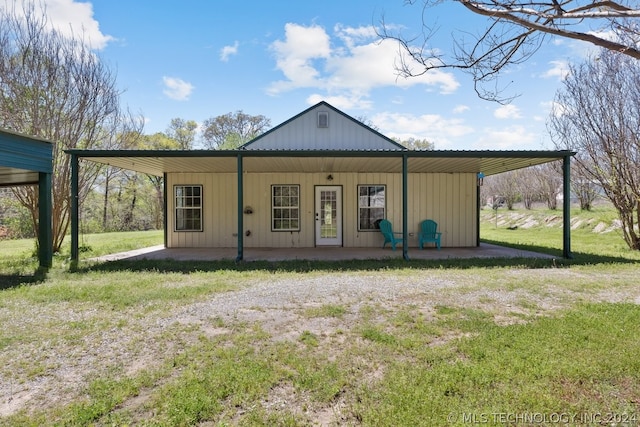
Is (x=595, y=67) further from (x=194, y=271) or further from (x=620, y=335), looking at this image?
(x=194, y=271)

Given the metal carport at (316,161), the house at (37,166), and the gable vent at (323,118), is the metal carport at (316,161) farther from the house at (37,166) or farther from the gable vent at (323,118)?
the gable vent at (323,118)

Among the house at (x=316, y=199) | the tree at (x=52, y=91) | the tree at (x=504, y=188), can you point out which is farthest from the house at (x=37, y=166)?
the tree at (x=504, y=188)

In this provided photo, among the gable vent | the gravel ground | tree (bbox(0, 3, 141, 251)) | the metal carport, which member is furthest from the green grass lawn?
the gable vent

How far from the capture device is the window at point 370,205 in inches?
409

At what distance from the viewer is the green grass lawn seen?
85.5 inches

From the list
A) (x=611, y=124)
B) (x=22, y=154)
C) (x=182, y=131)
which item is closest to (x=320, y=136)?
(x=22, y=154)

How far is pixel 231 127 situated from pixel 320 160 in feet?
82.2

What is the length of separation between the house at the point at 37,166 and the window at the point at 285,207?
5.28 m

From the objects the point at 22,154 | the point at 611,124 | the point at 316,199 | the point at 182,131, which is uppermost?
the point at 182,131

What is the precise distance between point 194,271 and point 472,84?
A: 5502 mm

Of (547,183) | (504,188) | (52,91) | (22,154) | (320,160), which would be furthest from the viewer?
(504,188)

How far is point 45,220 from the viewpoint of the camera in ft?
23.3

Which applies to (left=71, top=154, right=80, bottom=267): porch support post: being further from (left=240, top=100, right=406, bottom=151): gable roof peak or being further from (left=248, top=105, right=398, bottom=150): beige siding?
(left=248, top=105, right=398, bottom=150): beige siding

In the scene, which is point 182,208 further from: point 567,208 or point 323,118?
point 567,208
